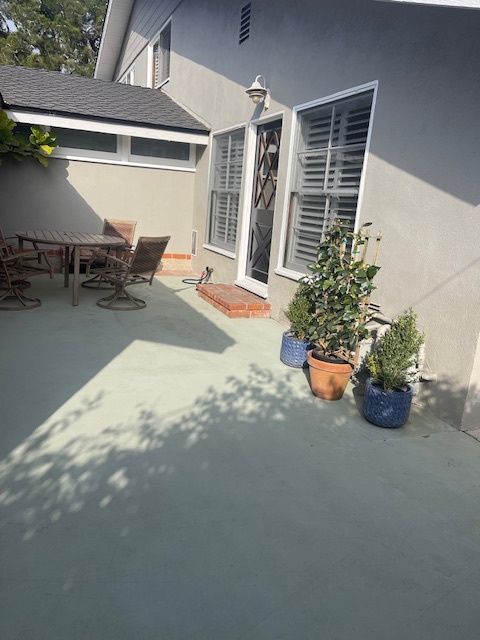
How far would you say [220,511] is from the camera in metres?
2.35

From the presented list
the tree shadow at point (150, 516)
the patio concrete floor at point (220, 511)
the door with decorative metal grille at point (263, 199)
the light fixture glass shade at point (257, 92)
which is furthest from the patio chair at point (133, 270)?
the tree shadow at point (150, 516)

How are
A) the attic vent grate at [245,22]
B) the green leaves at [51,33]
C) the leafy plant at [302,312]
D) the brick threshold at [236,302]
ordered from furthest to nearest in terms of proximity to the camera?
the green leaves at [51,33], the attic vent grate at [245,22], the brick threshold at [236,302], the leafy plant at [302,312]

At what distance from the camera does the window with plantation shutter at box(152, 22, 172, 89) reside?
10.6 meters

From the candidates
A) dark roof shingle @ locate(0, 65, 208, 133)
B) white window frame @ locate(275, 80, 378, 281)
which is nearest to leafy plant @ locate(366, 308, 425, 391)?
white window frame @ locate(275, 80, 378, 281)

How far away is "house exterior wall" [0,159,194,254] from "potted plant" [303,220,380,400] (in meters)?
5.70

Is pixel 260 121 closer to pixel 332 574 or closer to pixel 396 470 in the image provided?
pixel 396 470

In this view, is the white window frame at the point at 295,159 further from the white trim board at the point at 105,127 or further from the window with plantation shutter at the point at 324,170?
the white trim board at the point at 105,127

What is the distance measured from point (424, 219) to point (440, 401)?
4.78 ft

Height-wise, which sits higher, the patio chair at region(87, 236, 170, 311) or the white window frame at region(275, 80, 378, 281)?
the white window frame at region(275, 80, 378, 281)

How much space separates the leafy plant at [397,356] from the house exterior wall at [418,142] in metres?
0.32

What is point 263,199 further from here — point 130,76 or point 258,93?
point 130,76

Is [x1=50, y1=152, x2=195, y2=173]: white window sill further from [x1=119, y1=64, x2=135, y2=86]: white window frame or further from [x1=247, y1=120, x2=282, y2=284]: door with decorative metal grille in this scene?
[x1=119, y1=64, x2=135, y2=86]: white window frame

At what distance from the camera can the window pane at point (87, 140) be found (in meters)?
8.13

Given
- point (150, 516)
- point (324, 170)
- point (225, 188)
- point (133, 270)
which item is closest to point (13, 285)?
point (133, 270)
